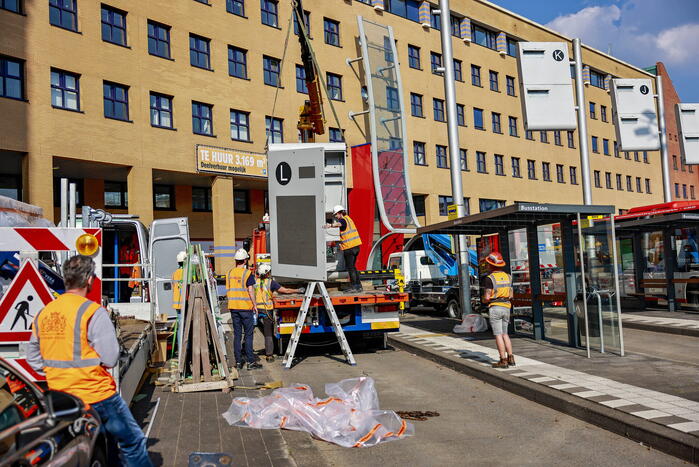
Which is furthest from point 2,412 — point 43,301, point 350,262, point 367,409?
point 350,262

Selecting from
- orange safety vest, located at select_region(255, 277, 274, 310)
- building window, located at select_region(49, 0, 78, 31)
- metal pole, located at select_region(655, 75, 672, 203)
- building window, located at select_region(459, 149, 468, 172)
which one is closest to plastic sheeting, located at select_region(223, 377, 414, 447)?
orange safety vest, located at select_region(255, 277, 274, 310)

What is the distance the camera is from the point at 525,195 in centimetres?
4481

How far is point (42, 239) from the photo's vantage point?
5.94m

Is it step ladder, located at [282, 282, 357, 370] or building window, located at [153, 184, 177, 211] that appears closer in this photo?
step ladder, located at [282, 282, 357, 370]

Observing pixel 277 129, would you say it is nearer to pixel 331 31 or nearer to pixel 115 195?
pixel 331 31

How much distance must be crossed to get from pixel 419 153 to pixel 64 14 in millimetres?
20701

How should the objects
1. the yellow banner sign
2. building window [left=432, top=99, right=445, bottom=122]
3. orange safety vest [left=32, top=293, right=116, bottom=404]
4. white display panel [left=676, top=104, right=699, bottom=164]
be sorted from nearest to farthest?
orange safety vest [left=32, top=293, right=116, bottom=404] → white display panel [left=676, top=104, right=699, bottom=164] → the yellow banner sign → building window [left=432, top=99, right=445, bottom=122]

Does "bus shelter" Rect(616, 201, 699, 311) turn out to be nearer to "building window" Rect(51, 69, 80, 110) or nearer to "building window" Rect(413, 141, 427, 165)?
"building window" Rect(413, 141, 427, 165)

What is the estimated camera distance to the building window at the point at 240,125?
28953 millimetres

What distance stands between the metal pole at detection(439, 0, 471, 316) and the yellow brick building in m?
8.30

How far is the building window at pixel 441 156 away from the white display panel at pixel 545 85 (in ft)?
75.3

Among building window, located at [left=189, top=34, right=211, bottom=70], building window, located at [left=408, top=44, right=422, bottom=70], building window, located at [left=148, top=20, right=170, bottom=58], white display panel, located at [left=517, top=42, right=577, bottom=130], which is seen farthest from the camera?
building window, located at [left=408, top=44, right=422, bottom=70]

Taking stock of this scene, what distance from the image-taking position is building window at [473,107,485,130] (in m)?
41.5

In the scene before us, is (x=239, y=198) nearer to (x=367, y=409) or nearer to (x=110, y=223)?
(x=110, y=223)
